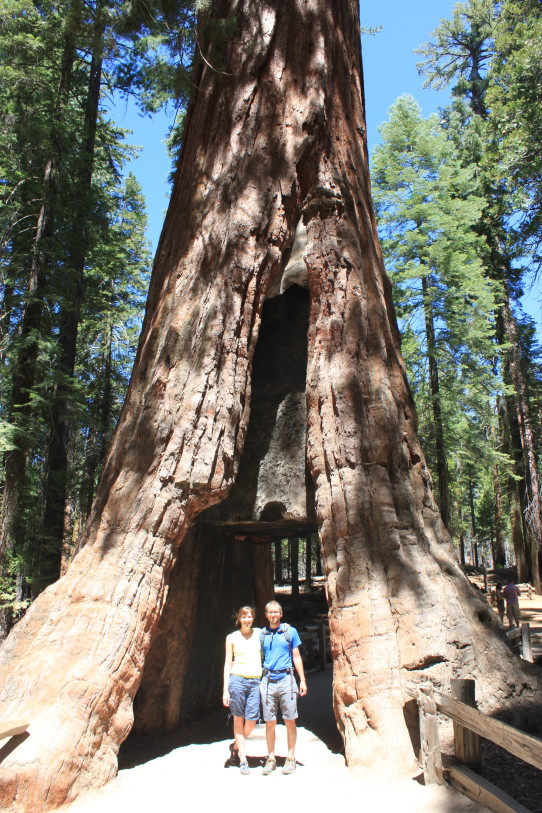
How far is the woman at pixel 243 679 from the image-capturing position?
543 centimetres

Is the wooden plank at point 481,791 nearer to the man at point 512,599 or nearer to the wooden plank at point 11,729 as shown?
the wooden plank at point 11,729

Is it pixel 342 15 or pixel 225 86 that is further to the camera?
pixel 342 15

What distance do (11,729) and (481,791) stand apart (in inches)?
136

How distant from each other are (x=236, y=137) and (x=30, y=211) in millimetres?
8944

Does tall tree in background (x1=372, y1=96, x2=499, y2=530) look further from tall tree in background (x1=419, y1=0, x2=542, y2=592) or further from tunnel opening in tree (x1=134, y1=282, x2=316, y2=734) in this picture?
tunnel opening in tree (x1=134, y1=282, x2=316, y2=734)

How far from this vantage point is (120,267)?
1816 centimetres

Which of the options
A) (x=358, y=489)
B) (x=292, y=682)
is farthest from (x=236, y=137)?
(x=292, y=682)

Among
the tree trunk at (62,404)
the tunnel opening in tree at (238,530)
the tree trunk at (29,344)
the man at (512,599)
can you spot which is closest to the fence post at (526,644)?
the man at (512,599)

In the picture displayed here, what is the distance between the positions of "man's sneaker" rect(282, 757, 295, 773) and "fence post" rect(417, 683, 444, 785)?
1.31 meters

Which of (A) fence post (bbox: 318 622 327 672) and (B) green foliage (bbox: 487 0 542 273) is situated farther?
(B) green foliage (bbox: 487 0 542 273)

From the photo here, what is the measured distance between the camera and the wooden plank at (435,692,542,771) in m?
3.09

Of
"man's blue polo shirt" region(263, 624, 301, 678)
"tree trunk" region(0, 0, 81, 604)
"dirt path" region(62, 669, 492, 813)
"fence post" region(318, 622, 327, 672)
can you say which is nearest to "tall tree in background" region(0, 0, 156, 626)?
"tree trunk" region(0, 0, 81, 604)

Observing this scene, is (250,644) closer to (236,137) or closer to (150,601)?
(150,601)

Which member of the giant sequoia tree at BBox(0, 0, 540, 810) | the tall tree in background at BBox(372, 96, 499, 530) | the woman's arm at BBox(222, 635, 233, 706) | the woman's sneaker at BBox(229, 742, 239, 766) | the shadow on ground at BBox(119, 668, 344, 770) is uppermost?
the tall tree in background at BBox(372, 96, 499, 530)
